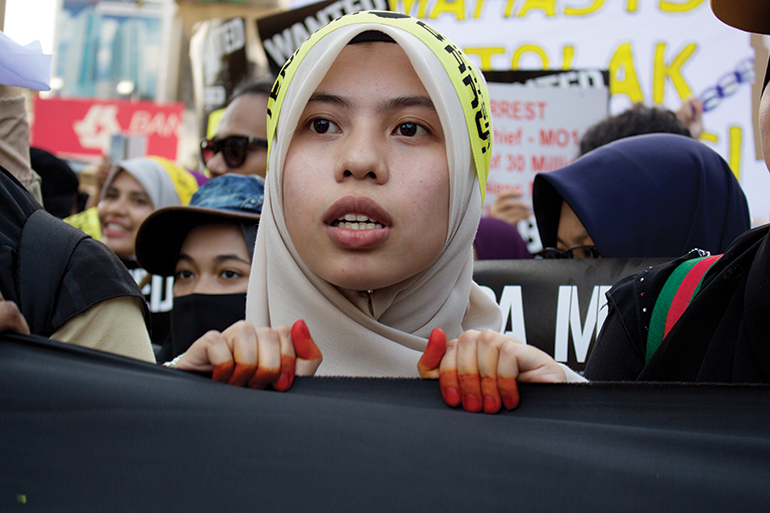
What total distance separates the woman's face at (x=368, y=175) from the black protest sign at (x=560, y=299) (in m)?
0.92

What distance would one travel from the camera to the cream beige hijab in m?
1.26

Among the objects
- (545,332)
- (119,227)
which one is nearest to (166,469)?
(545,332)

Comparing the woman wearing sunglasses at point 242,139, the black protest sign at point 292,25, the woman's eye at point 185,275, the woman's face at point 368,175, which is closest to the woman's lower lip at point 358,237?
the woman's face at point 368,175

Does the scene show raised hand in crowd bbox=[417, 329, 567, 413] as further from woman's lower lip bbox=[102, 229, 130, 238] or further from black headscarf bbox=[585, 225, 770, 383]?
woman's lower lip bbox=[102, 229, 130, 238]

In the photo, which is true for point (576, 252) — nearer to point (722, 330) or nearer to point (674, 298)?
point (674, 298)

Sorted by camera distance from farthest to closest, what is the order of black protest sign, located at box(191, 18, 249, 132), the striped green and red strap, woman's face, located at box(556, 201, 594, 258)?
1. black protest sign, located at box(191, 18, 249, 132)
2. woman's face, located at box(556, 201, 594, 258)
3. the striped green and red strap

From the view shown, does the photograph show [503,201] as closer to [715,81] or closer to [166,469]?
[715,81]

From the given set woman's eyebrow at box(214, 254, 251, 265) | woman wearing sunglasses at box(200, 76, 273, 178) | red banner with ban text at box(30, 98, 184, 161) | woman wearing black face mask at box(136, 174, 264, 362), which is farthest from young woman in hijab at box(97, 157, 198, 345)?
red banner with ban text at box(30, 98, 184, 161)

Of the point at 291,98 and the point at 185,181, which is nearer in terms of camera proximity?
the point at 291,98

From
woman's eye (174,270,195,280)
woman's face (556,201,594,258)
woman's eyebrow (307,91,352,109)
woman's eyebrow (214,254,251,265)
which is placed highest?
woman's eyebrow (307,91,352,109)

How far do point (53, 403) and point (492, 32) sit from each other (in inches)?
164

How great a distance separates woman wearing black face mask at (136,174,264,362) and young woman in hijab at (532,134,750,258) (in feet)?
3.54

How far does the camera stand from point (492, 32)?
4.50 metres

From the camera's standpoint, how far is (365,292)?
130cm
